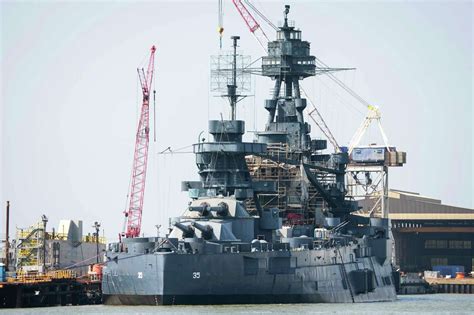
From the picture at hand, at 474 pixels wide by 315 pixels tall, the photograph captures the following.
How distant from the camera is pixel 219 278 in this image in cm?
10350

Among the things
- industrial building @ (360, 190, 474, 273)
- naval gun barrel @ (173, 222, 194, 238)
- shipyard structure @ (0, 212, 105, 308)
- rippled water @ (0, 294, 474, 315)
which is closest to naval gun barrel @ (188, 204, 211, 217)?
naval gun barrel @ (173, 222, 194, 238)

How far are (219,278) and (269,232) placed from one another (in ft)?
38.5

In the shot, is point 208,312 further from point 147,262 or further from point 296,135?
point 296,135

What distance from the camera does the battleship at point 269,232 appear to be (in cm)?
10325

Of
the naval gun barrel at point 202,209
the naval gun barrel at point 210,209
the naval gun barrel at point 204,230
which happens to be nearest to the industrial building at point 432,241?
the naval gun barrel at point 210,209

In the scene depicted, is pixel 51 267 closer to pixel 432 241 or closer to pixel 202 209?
pixel 202 209

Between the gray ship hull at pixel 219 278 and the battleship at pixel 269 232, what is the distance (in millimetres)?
68

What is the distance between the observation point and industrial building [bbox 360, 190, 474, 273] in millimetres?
188000

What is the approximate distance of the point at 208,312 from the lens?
97562mm

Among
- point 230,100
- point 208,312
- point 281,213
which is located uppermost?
point 230,100

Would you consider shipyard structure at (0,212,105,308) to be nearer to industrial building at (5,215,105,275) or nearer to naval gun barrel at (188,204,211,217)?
industrial building at (5,215,105,275)

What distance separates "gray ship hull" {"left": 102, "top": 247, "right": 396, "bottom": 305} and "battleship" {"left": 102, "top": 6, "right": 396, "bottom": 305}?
68 mm

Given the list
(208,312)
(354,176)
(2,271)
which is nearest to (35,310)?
(2,271)

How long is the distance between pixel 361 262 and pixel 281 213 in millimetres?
7487
